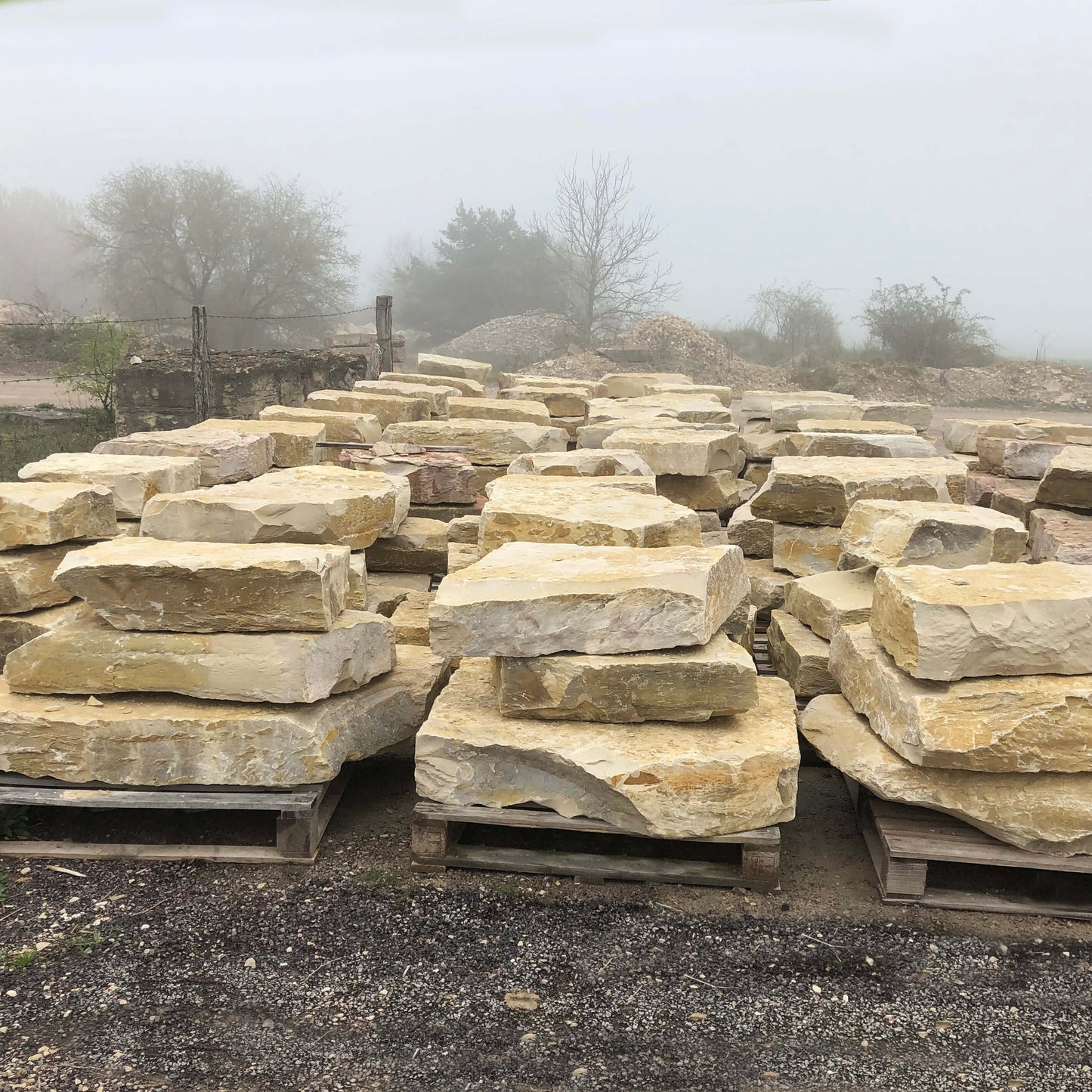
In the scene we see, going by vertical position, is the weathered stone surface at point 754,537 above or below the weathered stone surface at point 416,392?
below

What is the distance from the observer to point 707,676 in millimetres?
3543

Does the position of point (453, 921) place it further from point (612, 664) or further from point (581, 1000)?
point (612, 664)

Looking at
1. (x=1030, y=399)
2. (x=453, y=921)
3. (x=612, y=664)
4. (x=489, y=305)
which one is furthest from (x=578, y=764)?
(x=489, y=305)

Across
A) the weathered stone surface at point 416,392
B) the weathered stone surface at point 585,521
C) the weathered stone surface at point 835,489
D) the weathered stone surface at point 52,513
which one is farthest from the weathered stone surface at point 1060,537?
the weathered stone surface at point 416,392

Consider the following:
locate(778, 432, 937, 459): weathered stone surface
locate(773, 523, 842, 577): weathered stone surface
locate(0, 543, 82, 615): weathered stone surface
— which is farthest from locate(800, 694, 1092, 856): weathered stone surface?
locate(0, 543, 82, 615): weathered stone surface

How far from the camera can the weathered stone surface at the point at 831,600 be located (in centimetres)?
439

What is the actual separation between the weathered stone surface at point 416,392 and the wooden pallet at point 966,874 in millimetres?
6256

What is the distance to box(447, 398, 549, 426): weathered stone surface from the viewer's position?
8836 millimetres

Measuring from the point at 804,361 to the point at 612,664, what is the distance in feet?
74.8

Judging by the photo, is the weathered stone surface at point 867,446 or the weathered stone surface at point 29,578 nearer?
the weathered stone surface at point 29,578

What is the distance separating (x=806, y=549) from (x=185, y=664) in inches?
130

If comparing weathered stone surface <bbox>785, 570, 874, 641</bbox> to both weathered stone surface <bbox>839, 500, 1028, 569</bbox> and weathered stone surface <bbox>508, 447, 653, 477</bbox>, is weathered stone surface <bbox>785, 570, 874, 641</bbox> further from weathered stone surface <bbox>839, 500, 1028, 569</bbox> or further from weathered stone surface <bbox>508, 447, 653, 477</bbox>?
weathered stone surface <bbox>508, 447, 653, 477</bbox>

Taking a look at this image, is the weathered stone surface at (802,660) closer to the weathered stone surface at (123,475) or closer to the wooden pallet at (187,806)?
the wooden pallet at (187,806)

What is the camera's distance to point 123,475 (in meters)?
5.18
